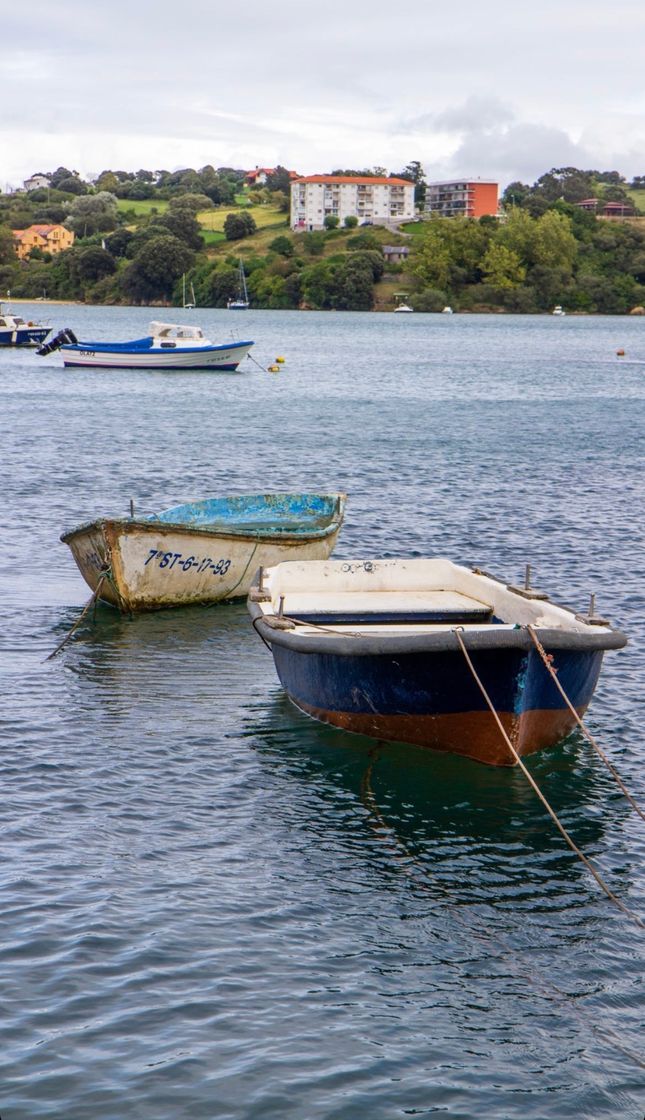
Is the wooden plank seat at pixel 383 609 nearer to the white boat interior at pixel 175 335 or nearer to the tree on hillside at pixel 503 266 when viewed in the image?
the white boat interior at pixel 175 335

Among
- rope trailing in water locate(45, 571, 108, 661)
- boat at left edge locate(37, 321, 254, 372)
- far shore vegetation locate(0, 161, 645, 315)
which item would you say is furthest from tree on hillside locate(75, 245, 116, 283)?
rope trailing in water locate(45, 571, 108, 661)

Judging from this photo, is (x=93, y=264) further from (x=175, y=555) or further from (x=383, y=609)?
(x=383, y=609)

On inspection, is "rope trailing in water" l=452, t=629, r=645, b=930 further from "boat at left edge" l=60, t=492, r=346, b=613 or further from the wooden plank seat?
"boat at left edge" l=60, t=492, r=346, b=613

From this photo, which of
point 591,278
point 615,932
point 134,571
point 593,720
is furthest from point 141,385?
point 591,278

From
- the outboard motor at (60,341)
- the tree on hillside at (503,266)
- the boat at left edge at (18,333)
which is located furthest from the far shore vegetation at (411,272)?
the outboard motor at (60,341)

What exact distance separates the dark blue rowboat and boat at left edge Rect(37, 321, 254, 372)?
59.9 meters

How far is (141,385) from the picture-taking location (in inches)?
2729

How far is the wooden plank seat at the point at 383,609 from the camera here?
49.5 feet

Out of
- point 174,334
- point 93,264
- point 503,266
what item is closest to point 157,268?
point 93,264

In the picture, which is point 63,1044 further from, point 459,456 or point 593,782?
point 459,456

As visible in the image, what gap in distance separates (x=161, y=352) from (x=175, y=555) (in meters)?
56.3

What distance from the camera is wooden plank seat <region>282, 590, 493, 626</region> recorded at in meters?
15.1

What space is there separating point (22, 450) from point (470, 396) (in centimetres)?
3161

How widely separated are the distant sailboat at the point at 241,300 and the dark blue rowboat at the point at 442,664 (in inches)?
6732
